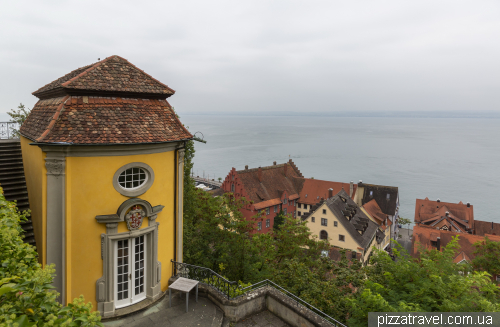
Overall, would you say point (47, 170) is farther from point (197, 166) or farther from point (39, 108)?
point (197, 166)

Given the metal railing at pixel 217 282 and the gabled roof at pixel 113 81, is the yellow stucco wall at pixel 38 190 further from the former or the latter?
the metal railing at pixel 217 282

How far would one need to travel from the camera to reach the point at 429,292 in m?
9.42

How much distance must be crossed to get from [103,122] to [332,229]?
32.4 m

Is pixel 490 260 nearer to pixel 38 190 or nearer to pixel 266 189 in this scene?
pixel 38 190

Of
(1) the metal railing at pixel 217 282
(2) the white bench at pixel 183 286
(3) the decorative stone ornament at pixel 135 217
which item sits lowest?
(1) the metal railing at pixel 217 282

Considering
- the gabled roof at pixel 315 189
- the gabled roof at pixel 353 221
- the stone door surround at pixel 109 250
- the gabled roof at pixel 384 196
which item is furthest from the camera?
the gabled roof at pixel 384 196

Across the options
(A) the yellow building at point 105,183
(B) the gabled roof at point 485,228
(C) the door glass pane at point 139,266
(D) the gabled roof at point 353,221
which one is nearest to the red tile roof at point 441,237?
(D) the gabled roof at point 353,221

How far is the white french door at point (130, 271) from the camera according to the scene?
34.5 ft

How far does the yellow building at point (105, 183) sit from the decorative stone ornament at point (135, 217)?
33mm

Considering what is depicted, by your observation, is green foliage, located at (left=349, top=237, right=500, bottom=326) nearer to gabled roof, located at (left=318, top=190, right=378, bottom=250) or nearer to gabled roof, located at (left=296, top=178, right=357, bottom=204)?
gabled roof, located at (left=318, top=190, right=378, bottom=250)

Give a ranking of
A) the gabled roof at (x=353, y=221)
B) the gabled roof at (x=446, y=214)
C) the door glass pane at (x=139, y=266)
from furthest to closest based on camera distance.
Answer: the gabled roof at (x=446, y=214) < the gabled roof at (x=353, y=221) < the door glass pane at (x=139, y=266)

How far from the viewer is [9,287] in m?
3.42

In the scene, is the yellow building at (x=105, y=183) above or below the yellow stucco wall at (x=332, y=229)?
above

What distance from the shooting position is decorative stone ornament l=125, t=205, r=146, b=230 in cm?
1038
